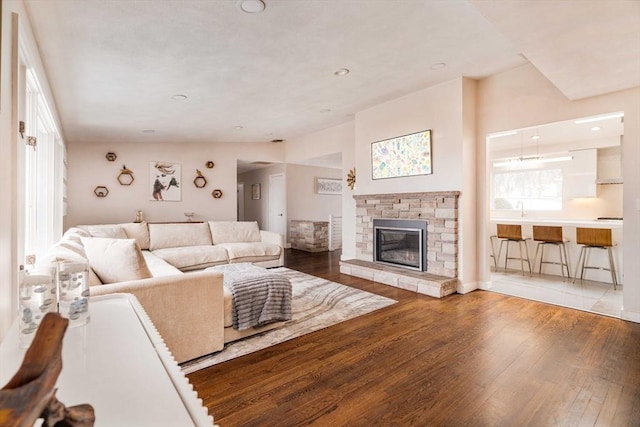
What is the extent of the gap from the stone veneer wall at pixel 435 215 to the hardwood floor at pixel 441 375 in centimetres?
103

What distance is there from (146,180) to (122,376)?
624 centimetres

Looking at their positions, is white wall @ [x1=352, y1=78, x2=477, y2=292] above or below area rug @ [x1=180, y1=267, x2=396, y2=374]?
above

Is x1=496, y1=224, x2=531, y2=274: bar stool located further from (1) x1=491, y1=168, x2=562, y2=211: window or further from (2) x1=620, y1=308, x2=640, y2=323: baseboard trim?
(2) x1=620, y1=308, x2=640, y2=323: baseboard trim

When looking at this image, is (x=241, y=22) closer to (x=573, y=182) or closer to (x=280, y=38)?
(x=280, y=38)

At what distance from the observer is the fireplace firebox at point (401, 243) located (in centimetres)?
435

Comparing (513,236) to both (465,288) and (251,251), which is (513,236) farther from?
(251,251)

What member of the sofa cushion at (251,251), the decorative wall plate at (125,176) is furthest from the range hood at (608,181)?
the decorative wall plate at (125,176)

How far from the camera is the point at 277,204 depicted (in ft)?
27.1

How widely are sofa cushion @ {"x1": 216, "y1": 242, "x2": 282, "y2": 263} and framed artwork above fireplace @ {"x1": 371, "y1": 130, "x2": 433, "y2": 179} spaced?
82.3 inches

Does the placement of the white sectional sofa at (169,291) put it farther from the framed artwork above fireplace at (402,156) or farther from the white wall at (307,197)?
the white wall at (307,197)

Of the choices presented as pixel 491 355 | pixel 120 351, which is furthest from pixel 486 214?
pixel 120 351

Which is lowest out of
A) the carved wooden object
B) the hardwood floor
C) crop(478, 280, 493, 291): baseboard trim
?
the hardwood floor

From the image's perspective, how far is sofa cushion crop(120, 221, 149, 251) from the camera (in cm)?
504

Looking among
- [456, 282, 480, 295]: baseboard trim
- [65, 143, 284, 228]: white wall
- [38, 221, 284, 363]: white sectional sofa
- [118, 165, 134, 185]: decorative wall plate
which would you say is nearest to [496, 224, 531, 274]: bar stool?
[456, 282, 480, 295]: baseboard trim
